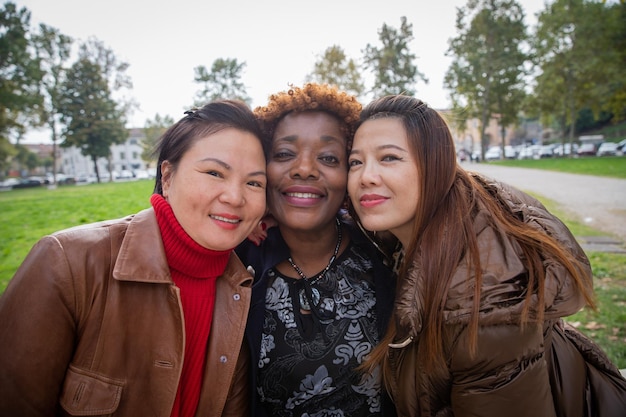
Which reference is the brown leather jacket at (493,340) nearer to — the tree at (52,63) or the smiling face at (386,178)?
the smiling face at (386,178)

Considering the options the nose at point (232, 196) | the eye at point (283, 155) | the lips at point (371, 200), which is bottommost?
the lips at point (371, 200)

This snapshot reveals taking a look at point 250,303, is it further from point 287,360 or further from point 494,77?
point 494,77

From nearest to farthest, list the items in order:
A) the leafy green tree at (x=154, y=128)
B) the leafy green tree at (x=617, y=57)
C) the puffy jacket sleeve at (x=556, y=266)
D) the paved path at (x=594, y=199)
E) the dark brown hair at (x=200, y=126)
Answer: the puffy jacket sleeve at (x=556, y=266), the dark brown hair at (x=200, y=126), the paved path at (x=594, y=199), the leafy green tree at (x=617, y=57), the leafy green tree at (x=154, y=128)

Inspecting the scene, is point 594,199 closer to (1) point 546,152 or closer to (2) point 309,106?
(2) point 309,106

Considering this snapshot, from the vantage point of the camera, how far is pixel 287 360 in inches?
80.1

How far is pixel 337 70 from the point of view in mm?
31250

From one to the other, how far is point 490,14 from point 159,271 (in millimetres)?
40892

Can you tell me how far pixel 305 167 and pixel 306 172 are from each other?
0.03 metres

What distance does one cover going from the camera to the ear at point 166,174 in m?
1.96

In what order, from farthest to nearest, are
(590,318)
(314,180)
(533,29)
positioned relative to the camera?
(533,29) → (590,318) → (314,180)

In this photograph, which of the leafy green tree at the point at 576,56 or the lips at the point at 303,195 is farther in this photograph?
the leafy green tree at the point at 576,56

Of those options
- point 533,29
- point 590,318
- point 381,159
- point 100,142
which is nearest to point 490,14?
point 533,29

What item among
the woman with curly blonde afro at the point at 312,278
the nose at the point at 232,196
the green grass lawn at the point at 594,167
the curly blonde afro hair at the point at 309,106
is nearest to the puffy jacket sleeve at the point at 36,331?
the nose at the point at 232,196

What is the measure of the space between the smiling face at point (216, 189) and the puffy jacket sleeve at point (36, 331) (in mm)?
571
